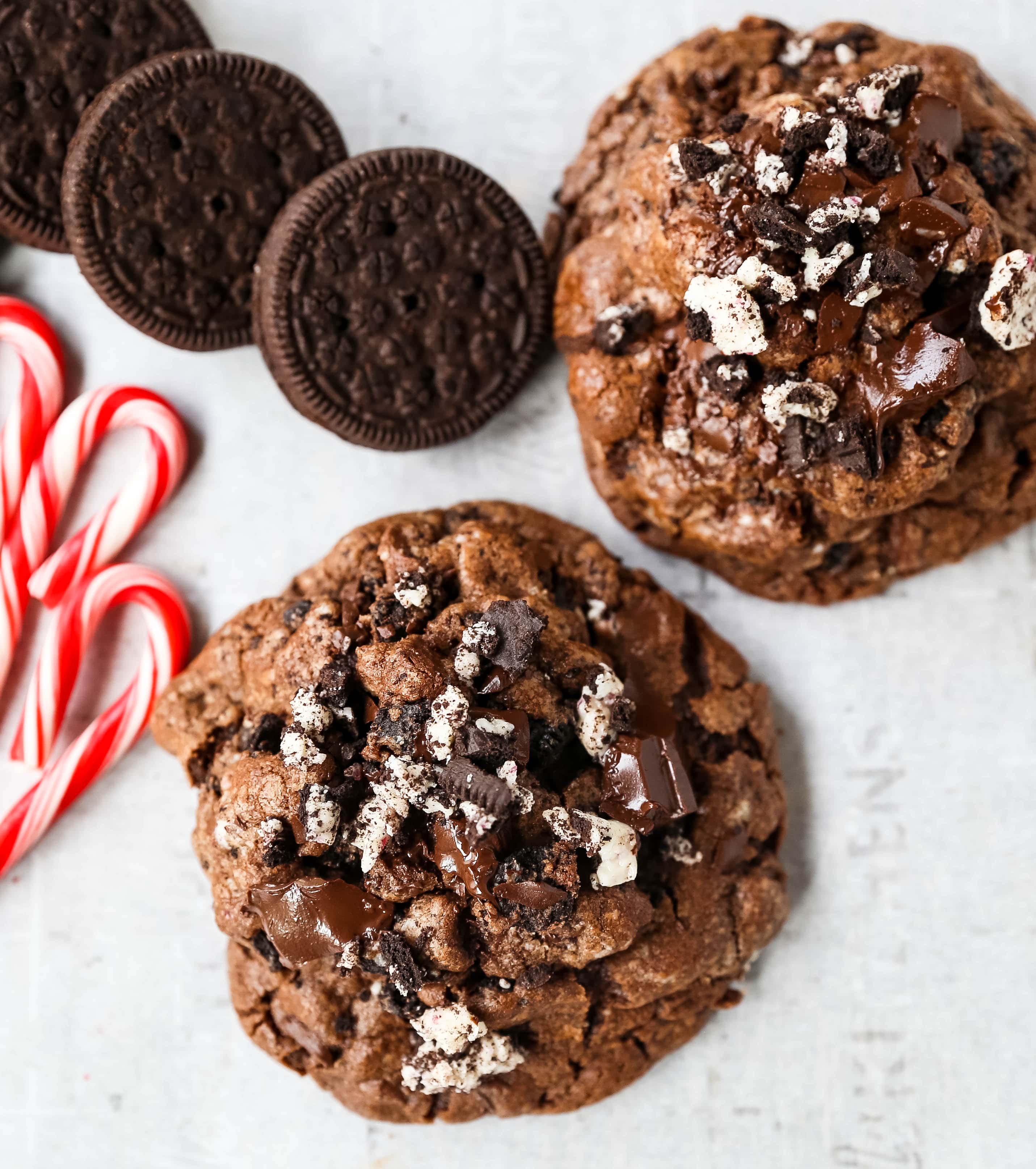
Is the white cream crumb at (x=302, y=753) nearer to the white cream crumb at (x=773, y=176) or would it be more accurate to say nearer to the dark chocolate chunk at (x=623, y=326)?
the dark chocolate chunk at (x=623, y=326)

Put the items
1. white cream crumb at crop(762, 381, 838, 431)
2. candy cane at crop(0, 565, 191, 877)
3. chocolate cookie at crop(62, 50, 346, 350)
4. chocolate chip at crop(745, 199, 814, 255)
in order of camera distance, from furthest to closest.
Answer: candy cane at crop(0, 565, 191, 877), chocolate cookie at crop(62, 50, 346, 350), white cream crumb at crop(762, 381, 838, 431), chocolate chip at crop(745, 199, 814, 255)

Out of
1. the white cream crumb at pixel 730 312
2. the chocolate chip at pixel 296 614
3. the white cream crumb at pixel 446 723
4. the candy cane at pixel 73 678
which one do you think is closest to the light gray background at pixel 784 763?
the candy cane at pixel 73 678

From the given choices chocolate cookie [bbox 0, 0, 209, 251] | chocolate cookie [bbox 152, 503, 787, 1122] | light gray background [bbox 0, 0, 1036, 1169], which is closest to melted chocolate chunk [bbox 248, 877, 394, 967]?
chocolate cookie [bbox 152, 503, 787, 1122]

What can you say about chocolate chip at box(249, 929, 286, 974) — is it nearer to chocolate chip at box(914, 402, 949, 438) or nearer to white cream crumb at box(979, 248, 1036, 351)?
chocolate chip at box(914, 402, 949, 438)

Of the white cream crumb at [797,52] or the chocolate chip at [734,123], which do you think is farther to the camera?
the white cream crumb at [797,52]

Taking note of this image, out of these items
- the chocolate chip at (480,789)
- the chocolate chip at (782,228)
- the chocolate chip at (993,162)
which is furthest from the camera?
the chocolate chip at (993,162)

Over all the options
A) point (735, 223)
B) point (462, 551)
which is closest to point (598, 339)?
point (735, 223)

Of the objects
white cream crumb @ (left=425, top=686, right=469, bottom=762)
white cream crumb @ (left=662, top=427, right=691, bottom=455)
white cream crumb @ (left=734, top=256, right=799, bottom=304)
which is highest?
white cream crumb @ (left=734, top=256, right=799, bottom=304)

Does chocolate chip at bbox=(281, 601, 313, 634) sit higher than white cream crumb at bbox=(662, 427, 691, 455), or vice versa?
white cream crumb at bbox=(662, 427, 691, 455)
